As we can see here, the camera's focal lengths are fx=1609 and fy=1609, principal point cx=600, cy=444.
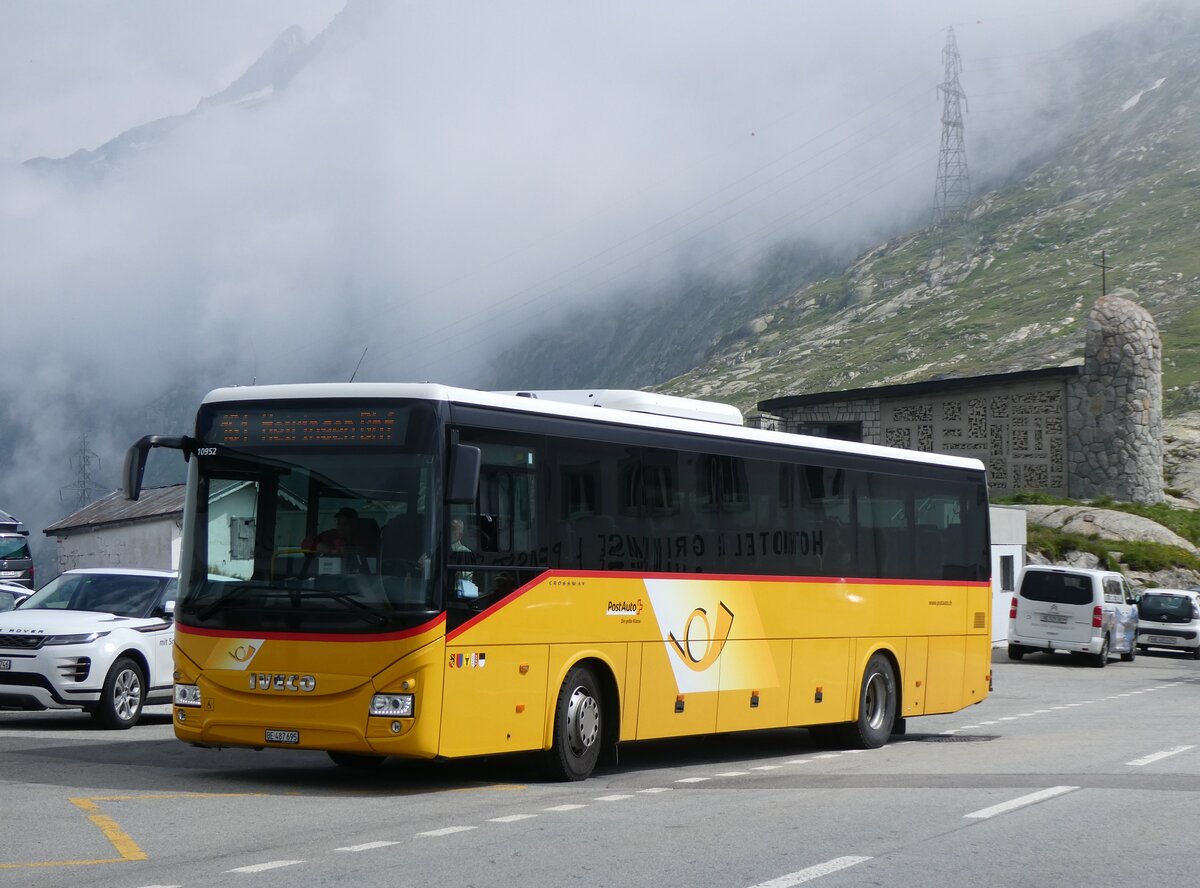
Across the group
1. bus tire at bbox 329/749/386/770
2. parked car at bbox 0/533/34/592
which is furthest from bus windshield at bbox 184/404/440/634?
parked car at bbox 0/533/34/592

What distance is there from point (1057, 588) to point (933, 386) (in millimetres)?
34270

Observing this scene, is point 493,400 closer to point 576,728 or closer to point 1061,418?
point 576,728

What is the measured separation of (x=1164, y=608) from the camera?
41250 millimetres

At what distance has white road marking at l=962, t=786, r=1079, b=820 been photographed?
1068 cm

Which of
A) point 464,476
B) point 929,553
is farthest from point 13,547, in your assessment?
point 464,476

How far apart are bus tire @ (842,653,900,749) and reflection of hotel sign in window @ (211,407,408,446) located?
23.8 ft

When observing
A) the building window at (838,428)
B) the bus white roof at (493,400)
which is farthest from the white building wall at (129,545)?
the building window at (838,428)

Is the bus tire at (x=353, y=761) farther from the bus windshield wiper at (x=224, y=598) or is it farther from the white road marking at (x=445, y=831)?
the white road marking at (x=445, y=831)

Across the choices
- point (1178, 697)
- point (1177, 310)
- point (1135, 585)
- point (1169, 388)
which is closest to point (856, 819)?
point (1178, 697)

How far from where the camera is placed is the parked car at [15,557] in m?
54.6

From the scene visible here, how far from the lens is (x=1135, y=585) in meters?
52.1

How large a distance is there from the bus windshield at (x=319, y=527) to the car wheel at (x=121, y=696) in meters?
5.48

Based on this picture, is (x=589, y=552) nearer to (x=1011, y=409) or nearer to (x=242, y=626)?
(x=242, y=626)

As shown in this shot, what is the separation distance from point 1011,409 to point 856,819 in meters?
59.6
